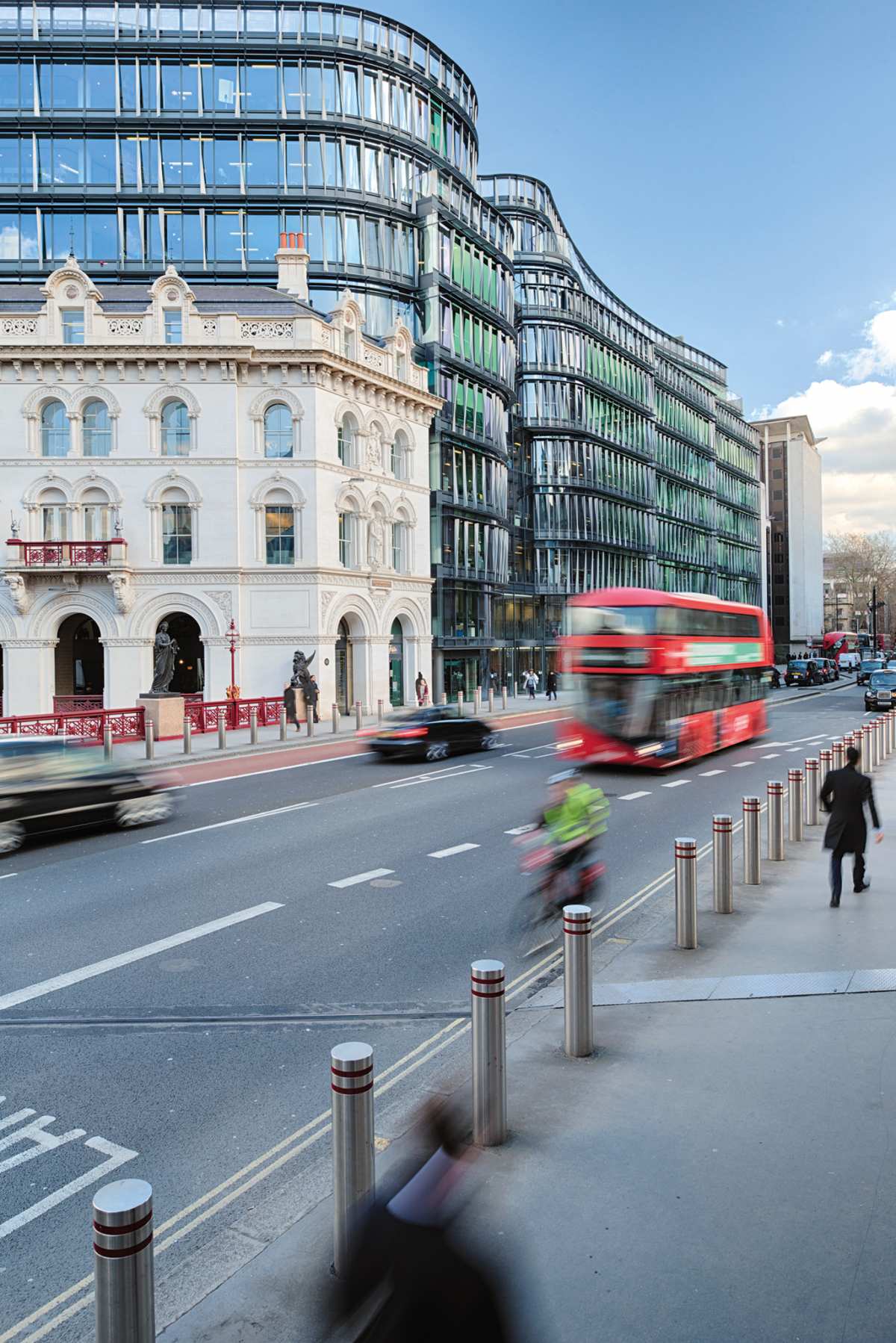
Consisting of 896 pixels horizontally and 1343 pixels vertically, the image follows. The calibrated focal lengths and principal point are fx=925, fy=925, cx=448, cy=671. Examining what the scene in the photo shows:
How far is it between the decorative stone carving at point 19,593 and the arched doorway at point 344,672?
11.5m

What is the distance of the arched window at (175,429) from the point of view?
34.2 metres

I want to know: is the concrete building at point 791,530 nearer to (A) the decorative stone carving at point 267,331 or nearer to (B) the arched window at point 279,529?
(B) the arched window at point 279,529

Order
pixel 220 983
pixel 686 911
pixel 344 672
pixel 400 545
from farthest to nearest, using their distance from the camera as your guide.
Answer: pixel 400 545 → pixel 344 672 → pixel 686 911 → pixel 220 983

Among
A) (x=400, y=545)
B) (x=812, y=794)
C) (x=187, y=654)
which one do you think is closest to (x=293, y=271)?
(x=400, y=545)

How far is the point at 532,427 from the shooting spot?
196 feet

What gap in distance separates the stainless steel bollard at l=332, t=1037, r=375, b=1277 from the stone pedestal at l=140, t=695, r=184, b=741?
23.5 metres

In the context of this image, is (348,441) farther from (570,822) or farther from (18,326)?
(570,822)

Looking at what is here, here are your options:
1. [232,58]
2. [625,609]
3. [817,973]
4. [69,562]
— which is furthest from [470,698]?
[817,973]

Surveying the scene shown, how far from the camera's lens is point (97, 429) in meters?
34.0

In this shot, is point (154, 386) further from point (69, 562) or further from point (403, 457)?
point (403, 457)

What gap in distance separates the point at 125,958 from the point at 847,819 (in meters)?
6.84

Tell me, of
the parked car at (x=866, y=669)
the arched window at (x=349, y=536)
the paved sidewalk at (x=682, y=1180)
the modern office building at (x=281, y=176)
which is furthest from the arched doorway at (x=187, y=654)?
the parked car at (x=866, y=669)

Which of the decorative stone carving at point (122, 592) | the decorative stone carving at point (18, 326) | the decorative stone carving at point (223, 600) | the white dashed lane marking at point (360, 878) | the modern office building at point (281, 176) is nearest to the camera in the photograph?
the white dashed lane marking at point (360, 878)

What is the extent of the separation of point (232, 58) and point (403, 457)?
66.8 ft
